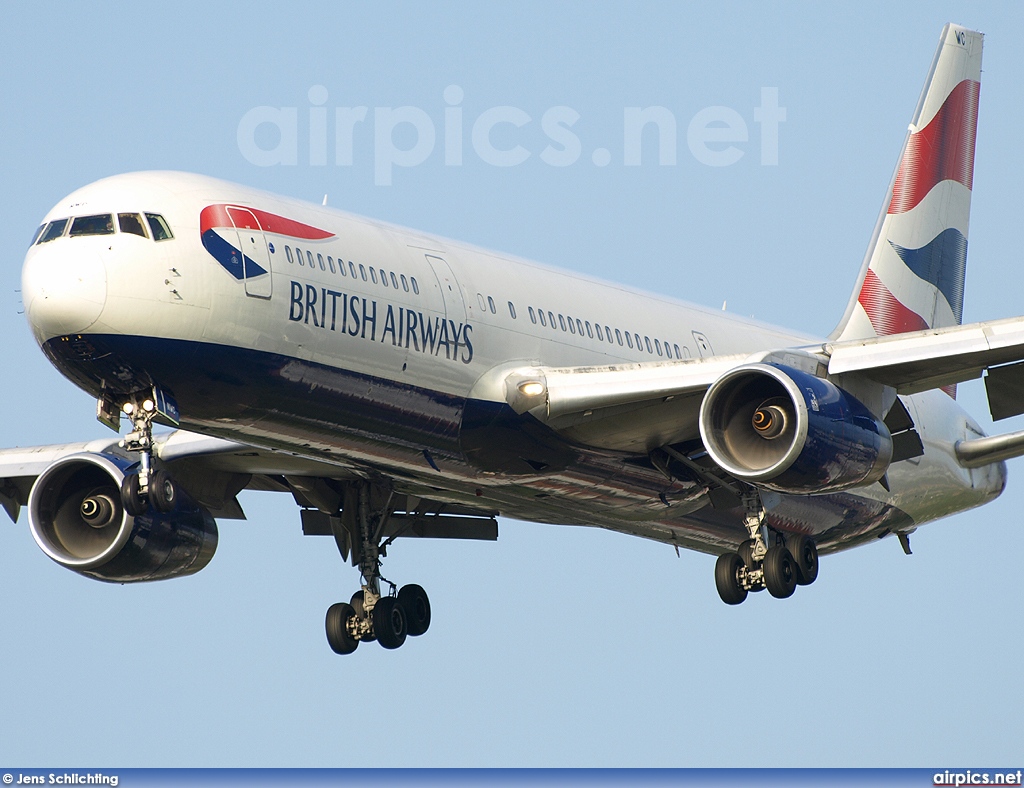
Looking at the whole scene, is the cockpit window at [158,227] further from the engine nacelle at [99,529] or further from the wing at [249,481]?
the engine nacelle at [99,529]

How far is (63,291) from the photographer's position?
72.2 feet

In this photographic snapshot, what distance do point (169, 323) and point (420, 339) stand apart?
3.98m

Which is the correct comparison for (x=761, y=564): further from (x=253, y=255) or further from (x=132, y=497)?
(x=132, y=497)

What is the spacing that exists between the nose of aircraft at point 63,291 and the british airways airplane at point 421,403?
31mm

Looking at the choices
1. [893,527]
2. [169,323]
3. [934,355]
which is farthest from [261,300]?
[893,527]

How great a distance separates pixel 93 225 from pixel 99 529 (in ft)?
28.1

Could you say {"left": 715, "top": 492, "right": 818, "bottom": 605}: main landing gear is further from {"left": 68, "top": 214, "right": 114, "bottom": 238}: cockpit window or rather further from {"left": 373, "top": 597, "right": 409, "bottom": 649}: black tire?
{"left": 68, "top": 214, "right": 114, "bottom": 238}: cockpit window

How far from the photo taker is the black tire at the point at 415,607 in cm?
3080

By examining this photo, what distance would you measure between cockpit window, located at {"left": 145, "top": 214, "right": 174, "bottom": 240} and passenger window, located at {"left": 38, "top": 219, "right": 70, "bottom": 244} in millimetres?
1090

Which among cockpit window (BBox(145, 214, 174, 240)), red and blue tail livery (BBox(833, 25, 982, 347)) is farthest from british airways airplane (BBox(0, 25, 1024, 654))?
red and blue tail livery (BBox(833, 25, 982, 347))

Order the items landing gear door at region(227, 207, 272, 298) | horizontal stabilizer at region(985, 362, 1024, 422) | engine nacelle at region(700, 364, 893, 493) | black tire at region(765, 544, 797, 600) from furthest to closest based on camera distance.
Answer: black tire at region(765, 544, 797, 600) → horizontal stabilizer at region(985, 362, 1024, 422) → engine nacelle at region(700, 364, 893, 493) → landing gear door at region(227, 207, 272, 298)

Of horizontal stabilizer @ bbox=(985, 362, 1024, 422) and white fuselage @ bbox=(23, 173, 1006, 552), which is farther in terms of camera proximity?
horizontal stabilizer @ bbox=(985, 362, 1024, 422)

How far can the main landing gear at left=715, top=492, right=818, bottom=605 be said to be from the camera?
28.5 m

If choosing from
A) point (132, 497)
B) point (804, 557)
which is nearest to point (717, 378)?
point (804, 557)
